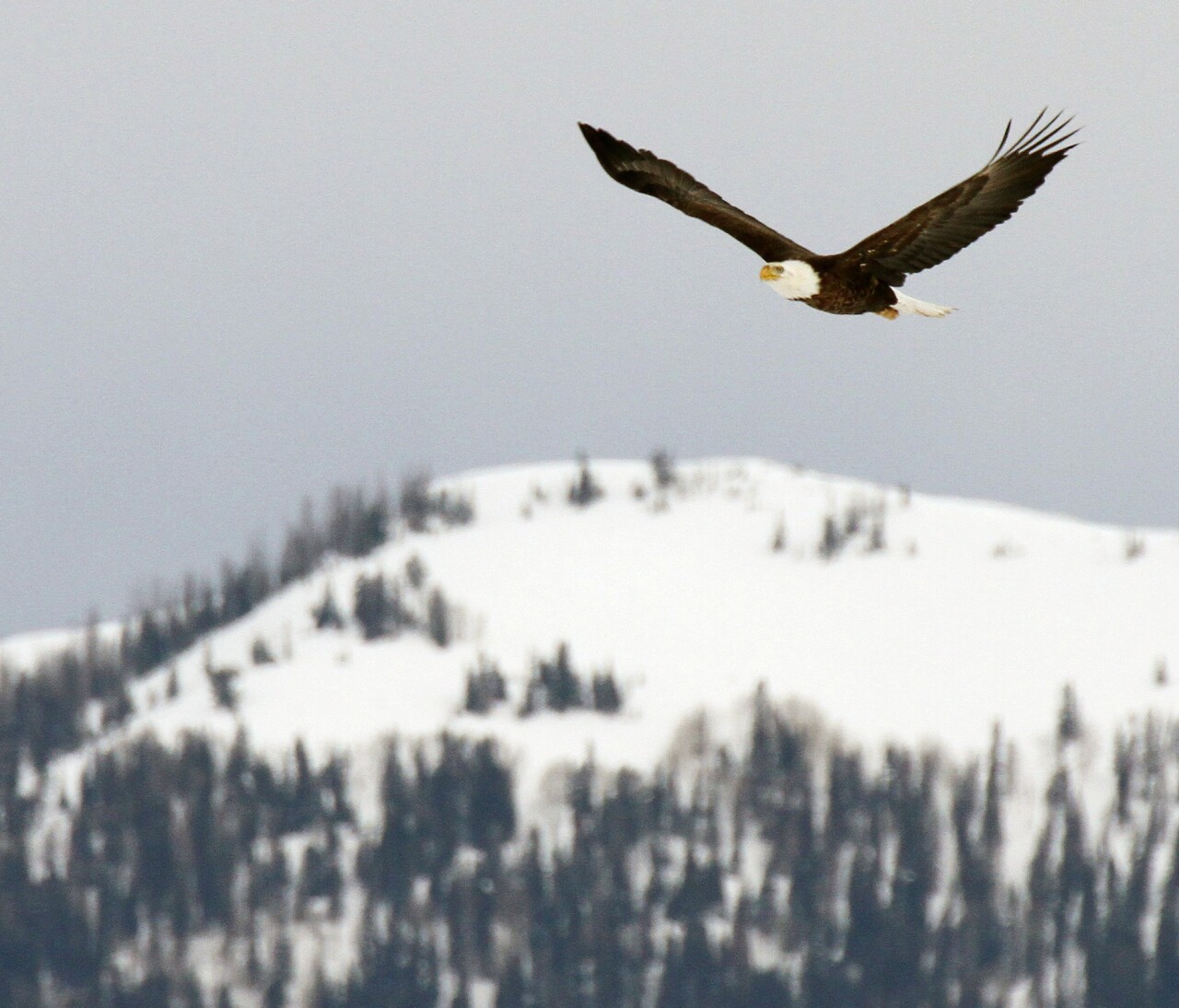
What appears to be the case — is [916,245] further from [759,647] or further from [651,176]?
[759,647]

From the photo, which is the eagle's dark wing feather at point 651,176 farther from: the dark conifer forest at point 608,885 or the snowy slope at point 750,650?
the snowy slope at point 750,650

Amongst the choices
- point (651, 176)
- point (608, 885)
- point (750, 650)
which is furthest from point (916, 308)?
point (750, 650)

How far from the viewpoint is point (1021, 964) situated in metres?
159

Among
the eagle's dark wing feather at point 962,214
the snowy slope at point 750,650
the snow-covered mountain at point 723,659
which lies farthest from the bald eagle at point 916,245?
the snowy slope at point 750,650

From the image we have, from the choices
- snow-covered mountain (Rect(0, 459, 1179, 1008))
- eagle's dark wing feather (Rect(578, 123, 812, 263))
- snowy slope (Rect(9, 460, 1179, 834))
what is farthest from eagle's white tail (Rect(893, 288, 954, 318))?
snowy slope (Rect(9, 460, 1179, 834))

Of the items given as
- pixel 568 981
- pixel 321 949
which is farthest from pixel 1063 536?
pixel 321 949

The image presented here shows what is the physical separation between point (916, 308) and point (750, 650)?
17145 centimetres

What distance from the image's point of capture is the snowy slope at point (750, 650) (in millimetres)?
175625

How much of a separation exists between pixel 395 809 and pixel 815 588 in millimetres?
44346

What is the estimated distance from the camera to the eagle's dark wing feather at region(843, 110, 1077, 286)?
16.8 metres

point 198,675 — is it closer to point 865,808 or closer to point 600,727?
point 600,727

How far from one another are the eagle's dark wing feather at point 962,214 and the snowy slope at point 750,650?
15219 cm

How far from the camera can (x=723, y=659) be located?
186 m

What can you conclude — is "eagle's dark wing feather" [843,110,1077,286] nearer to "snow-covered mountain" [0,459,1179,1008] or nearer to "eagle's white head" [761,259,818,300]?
"eagle's white head" [761,259,818,300]
